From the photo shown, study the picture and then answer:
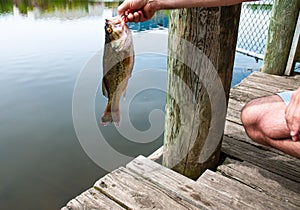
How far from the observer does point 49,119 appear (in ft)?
15.1

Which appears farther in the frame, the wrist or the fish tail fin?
the fish tail fin

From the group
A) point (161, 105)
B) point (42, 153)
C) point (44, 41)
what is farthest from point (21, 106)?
point (44, 41)

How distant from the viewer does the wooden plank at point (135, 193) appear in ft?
5.07

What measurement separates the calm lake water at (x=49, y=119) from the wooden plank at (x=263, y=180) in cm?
167

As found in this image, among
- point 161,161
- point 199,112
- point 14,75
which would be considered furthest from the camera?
point 14,75

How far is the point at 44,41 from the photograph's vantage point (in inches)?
370

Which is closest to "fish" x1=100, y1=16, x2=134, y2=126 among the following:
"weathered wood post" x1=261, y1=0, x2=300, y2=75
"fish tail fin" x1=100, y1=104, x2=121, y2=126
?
Answer: "fish tail fin" x1=100, y1=104, x2=121, y2=126

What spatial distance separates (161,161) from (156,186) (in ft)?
1.68

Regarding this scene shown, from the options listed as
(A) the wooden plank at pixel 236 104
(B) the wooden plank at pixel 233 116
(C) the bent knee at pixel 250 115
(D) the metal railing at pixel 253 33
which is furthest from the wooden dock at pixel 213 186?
(D) the metal railing at pixel 253 33

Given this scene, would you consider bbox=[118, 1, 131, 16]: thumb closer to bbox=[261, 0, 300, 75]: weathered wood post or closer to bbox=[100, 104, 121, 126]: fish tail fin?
bbox=[100, 104, 121, 126]: fish tail fin

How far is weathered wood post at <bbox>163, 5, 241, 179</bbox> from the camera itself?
1.43 meters

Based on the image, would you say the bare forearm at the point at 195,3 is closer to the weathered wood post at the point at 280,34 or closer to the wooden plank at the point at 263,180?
the wooden plank at the point at 263,180

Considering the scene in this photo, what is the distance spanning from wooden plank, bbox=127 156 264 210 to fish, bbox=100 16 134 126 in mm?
418

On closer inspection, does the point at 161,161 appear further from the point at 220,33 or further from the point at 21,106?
the point at 21,106
